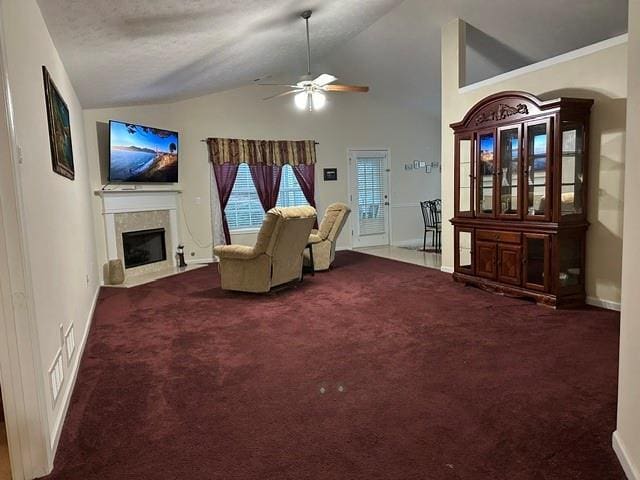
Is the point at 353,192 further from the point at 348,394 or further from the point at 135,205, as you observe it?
the point at 348,394

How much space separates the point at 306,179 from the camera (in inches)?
332

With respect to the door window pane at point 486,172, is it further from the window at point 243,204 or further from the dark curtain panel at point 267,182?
the window at point 243,204

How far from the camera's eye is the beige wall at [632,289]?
5.54 ft

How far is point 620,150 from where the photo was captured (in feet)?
13.0

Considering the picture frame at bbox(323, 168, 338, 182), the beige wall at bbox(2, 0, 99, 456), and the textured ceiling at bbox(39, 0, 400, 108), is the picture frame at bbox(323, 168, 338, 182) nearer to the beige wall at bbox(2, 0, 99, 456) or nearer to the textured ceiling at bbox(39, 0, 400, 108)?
the textured ceiling at bbox(39, 0, 400, 108)

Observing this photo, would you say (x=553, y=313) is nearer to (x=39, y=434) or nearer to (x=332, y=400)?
(x=332, y=400)

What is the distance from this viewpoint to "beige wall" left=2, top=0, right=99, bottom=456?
2.02 meters

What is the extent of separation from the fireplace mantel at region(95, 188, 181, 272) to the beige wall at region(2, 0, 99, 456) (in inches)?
121

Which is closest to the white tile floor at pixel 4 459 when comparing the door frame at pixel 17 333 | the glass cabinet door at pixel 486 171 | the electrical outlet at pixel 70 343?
the door frame at pixel 17 333

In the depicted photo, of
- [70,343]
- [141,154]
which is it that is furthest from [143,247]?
[70,343]

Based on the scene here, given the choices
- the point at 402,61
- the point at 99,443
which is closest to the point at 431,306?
the point at 99,443

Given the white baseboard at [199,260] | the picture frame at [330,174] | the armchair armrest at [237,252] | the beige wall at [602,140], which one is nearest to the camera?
the beige wall at [602,140]

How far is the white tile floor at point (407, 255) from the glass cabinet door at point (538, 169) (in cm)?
225

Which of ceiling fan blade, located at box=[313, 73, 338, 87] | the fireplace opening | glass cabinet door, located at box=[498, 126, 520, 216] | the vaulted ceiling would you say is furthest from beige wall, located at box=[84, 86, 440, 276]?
glass cabinet door, located at box=[498, 126, 520, 216]
